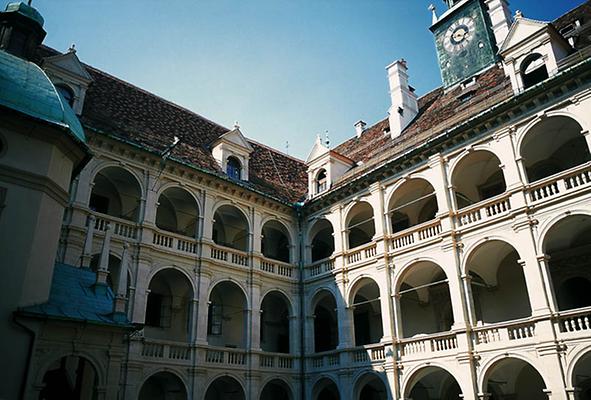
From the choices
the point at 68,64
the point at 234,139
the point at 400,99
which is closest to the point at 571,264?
the point at 400,99

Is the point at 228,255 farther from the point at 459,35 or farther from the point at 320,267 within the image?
the point at 459,35

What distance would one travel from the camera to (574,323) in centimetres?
1359

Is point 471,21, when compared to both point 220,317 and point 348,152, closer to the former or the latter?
point 348,152

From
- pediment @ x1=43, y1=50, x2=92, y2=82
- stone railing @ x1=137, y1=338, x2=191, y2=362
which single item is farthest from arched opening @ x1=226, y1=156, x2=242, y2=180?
stone railing @ x1=137, y1=338, x2=191, y2=362

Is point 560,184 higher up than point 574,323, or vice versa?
point 560,184

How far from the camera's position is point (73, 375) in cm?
1077

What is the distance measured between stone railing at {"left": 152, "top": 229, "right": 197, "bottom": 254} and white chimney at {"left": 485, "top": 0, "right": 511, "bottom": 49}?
1610 centimetres

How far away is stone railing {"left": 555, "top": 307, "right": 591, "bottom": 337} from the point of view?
1320 cm

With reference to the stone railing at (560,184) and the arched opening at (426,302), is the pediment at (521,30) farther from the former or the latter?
the arched opening at (426,302)

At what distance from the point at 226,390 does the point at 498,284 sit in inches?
456

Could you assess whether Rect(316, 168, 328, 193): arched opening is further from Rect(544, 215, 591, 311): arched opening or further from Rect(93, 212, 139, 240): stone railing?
Rect(544, 215, 591, 311): arched opening

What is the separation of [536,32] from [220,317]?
54.5ft

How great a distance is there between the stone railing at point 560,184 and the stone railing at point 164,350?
12890 millimetres

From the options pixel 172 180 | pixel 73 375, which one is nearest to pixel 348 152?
pixel 172 180
